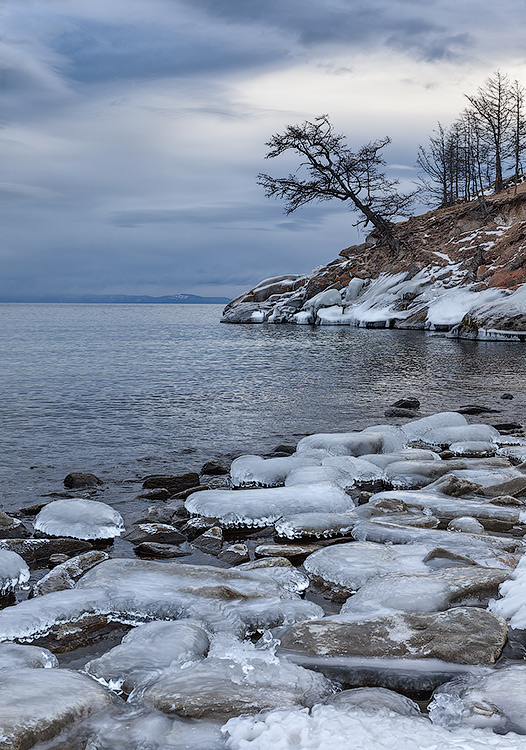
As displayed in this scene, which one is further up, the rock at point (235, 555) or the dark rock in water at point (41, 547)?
the dark rock in water at point (41, 547)

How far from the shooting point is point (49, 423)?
12.1 meters

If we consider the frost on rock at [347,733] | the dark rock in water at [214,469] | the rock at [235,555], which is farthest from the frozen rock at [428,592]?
the dark rock in water at [214,469]

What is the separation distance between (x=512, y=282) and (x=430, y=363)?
13.1 m

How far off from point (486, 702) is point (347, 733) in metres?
0.71

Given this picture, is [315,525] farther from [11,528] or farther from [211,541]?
[11,528]

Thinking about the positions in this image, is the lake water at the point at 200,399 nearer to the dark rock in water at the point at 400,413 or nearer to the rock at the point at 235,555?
the dark rock in water at the point at 400,413

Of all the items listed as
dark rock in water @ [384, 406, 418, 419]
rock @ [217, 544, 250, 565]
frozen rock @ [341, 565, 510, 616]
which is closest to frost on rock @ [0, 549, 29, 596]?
rock @ [217, 544, 250, 565]

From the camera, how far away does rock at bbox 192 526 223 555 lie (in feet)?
18.4

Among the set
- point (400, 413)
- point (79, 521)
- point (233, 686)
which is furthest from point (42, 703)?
point (400, 413)

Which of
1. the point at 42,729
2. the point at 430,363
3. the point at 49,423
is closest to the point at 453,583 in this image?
the point at 42,729

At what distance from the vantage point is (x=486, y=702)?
9.07 ft

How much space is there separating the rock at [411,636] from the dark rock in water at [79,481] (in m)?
5.01

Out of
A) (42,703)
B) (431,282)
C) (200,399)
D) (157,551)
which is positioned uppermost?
(431,282)

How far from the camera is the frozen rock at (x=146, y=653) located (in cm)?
321
